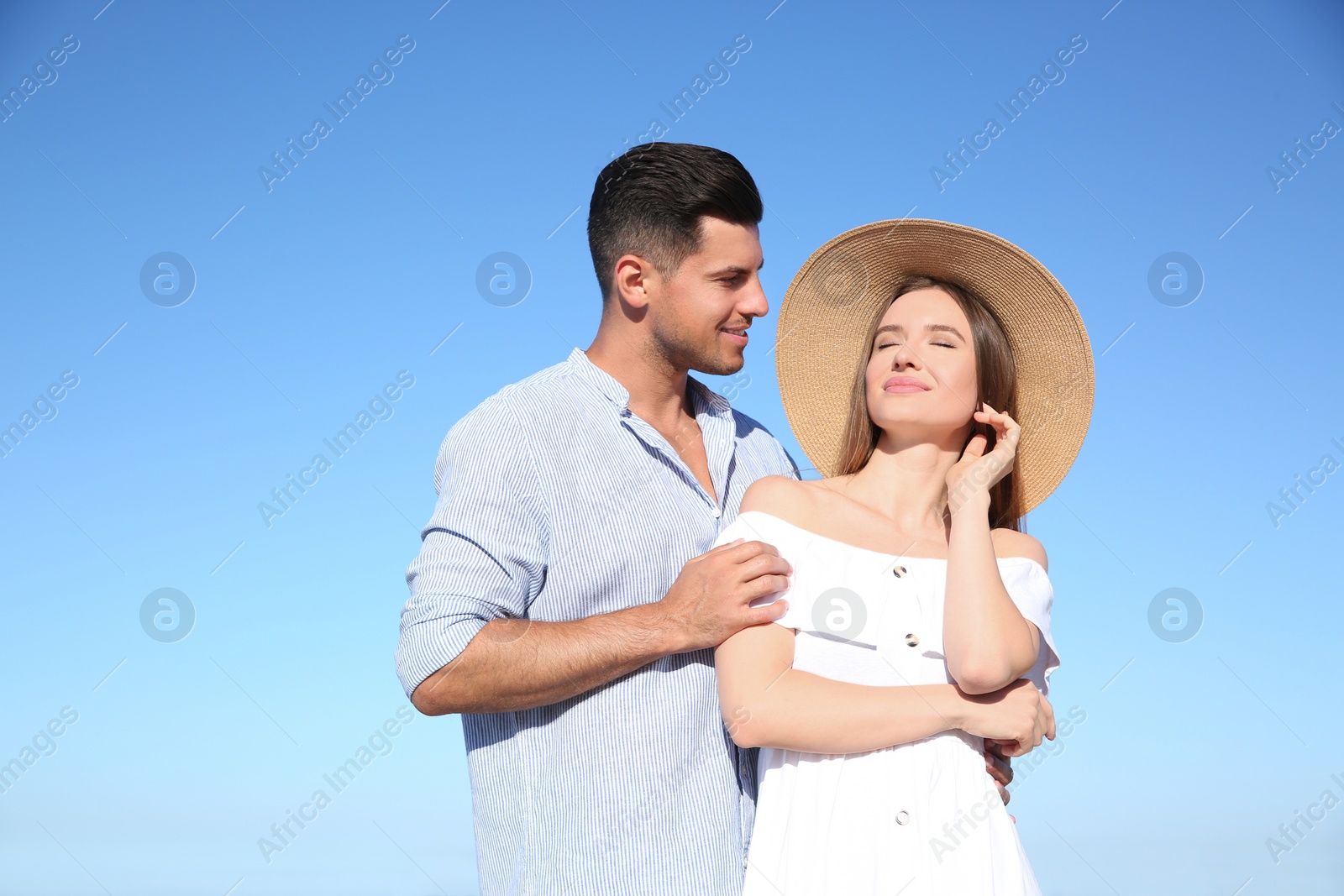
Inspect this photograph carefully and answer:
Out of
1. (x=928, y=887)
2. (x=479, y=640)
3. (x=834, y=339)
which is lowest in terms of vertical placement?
(x=928, y=887)

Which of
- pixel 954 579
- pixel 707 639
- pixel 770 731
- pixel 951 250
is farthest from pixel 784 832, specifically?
pixel 951 250

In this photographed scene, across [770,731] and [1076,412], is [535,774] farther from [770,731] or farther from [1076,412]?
[1076,412]

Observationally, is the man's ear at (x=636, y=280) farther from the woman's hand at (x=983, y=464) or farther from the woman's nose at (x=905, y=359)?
the woman's hand at (x=983, y=464)

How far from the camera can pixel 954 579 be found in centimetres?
322

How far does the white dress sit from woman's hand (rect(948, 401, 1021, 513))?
239 millimetres

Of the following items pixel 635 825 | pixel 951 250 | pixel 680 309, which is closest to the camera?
pixel 635 825

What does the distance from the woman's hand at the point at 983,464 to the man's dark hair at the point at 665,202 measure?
1272mm

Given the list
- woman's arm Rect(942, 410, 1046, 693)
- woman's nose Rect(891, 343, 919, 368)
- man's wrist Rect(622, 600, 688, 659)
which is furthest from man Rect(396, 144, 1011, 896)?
woman's nose Rect(891, 343, 919, 368)

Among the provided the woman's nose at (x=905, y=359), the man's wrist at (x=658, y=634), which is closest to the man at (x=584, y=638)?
the man's wrist at (x=658, y=634)

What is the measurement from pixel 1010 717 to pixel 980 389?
1.08 meters

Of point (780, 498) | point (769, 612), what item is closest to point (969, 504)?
point (780, 498)

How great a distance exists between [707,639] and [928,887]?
0.89 meters

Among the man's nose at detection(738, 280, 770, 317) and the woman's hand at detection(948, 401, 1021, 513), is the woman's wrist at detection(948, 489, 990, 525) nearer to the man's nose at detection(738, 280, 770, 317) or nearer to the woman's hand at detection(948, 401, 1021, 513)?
the woman's hand at detection(948, 401, 1021, 513)

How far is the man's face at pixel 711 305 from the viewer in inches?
163
